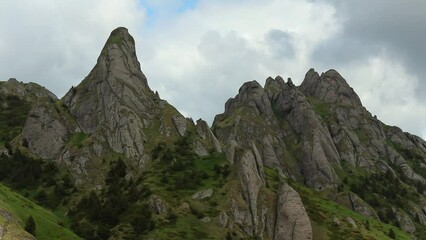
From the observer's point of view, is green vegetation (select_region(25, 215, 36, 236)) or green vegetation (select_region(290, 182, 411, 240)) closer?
green vegetation (select_region(25, 215, 36, 236))

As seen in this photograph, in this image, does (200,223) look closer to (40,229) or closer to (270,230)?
(270,230)

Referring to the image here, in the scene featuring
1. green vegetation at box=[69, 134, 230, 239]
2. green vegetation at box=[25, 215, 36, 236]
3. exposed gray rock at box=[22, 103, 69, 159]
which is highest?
exposed gray rock at box=[22, 103, 69, 159]

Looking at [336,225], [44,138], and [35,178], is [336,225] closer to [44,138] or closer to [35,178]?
[35,178]

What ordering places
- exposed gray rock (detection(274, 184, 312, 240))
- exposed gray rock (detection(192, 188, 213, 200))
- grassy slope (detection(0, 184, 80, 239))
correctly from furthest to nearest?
exposed gray rock (detection(192, 188, 213, 200)) < exposed gray rock (detection(274, 184, 312, 240)) < grassy slope (detection(0, 184, 80, 239))

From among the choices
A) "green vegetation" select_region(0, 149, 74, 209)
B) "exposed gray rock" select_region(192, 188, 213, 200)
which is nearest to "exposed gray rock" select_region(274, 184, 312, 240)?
"exposed gray rock" select_region(192, 188, 213, 200)

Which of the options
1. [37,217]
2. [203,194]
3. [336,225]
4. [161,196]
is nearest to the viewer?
[37,217]

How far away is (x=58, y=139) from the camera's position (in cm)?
19575

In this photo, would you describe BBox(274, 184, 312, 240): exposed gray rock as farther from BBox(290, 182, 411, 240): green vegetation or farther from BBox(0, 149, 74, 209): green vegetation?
BBox(0, 149, 74, 209): green vegetation

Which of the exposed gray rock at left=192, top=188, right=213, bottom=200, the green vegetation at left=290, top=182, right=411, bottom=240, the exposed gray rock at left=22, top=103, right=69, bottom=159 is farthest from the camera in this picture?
the exposed gray rock at left=22, top=103, right=69, bottom=159

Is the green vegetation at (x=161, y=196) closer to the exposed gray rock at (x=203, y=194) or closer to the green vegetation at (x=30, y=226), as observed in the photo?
the exposed gray rock at (x=203, y=194)

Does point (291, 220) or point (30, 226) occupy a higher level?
point (291, 220)

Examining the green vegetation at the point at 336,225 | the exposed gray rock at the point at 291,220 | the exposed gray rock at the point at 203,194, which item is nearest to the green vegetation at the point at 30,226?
the exposed gray rock at the point at 203,194

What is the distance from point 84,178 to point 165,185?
3534 centimetres

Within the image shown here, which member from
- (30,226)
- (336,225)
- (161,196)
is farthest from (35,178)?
(336,225)
